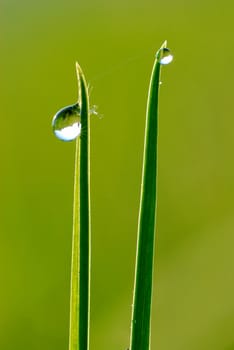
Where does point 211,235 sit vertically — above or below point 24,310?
above

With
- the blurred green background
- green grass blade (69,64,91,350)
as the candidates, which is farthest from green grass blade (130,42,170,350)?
the blurred green background

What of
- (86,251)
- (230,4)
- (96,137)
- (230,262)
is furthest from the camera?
(230,4)

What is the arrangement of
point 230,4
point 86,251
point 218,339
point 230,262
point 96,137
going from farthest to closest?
point 230,4
point 96,137
point 230,262
point 218,339
point 86,251

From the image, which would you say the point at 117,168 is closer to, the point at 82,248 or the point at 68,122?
the point at 68,122

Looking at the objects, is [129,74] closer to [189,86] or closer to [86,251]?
[189,86]

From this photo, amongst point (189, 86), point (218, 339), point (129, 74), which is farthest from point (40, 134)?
point (218, 339)

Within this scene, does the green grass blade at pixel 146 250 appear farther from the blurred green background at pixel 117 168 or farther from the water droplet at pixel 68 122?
the blurred green background at pixel 117 168
